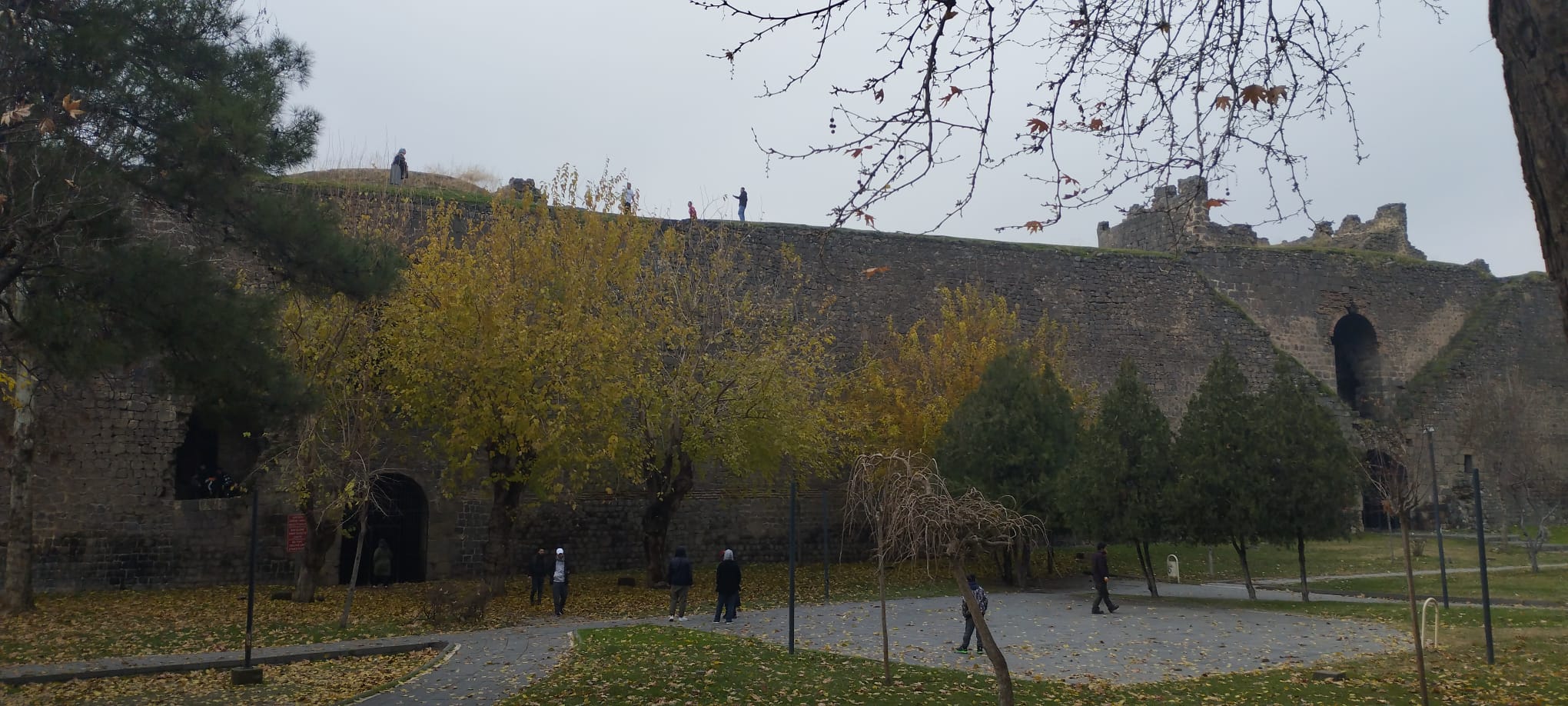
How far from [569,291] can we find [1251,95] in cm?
1230

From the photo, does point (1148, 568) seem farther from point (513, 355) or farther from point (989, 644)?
point (989, 644)

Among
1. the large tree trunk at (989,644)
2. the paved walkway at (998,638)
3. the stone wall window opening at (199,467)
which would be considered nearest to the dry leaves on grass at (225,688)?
the paved walkway at (998,638)

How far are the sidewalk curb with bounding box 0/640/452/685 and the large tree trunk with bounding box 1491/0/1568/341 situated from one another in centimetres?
1106

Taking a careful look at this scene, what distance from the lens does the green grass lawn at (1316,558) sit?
2097cm

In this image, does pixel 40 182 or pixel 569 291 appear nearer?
pixel 40 182

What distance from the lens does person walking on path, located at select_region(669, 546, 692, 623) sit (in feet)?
47.9

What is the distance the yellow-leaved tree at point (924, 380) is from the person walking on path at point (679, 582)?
5.78 meters

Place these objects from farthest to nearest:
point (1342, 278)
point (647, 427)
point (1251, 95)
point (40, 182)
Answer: point (1342, 278)
point (647, 427)
point (40, 182)
point (1251, 95)

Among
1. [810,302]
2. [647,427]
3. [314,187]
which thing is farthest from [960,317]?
[314,187]

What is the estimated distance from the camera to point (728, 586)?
46.3 ft

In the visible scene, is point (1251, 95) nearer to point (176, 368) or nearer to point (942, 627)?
point (176, 368)

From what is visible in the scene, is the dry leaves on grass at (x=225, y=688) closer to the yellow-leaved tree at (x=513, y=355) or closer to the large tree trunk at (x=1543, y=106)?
the yellow-leaved tree at (x=513, y=355)

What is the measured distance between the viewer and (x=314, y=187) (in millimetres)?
18438

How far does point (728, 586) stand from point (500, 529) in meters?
4.01
